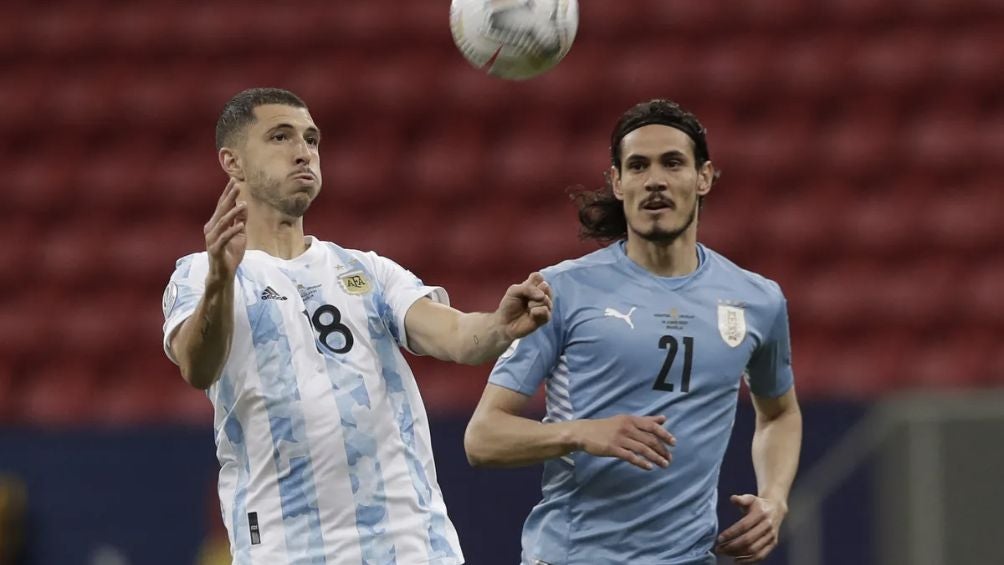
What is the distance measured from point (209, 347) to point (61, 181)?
6260mm

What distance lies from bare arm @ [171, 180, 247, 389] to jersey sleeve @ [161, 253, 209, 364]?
61 millimetres

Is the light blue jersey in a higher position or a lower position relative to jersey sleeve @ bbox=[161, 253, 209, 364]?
lower

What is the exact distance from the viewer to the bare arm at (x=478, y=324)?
385cm

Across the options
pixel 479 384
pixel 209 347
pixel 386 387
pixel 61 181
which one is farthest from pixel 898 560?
pixel 61 181

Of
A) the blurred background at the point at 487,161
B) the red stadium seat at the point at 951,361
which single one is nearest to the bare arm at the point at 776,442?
the blurred background at the point at 487,161

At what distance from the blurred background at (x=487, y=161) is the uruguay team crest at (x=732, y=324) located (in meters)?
3.03

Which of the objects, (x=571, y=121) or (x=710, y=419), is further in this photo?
(x=571, y=121)

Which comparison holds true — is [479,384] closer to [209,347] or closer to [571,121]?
[571,121]

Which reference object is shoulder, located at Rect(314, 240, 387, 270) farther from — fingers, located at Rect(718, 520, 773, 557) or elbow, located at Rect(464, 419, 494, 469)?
fingers, located at Rect(718, 520, 773, 557)

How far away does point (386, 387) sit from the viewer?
424 cm

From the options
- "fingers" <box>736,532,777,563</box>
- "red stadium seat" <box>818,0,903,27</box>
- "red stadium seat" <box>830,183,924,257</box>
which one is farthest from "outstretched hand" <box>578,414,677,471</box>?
"red stadium seat" <box>818,0,903,27</box>

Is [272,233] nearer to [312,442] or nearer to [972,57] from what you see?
[312,442]

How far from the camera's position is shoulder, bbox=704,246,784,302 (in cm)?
468

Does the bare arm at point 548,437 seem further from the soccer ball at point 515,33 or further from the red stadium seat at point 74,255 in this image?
the red stadium seat at point 74,255
